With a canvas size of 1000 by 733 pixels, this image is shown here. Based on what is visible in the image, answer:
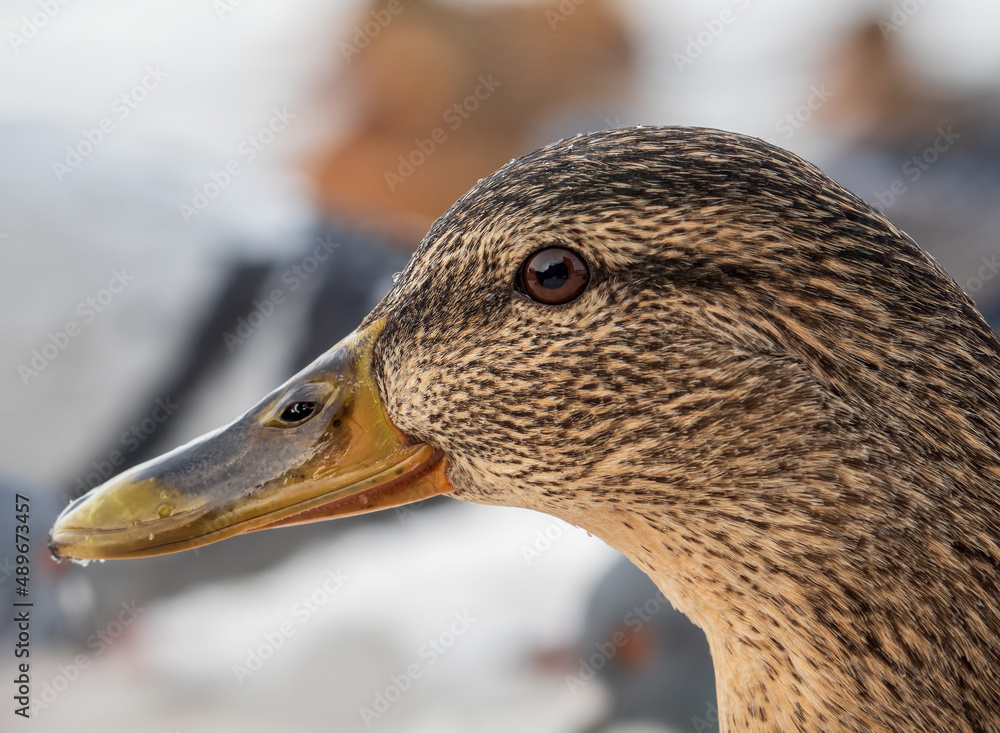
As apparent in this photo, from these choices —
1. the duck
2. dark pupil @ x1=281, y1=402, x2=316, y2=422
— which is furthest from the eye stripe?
the duck

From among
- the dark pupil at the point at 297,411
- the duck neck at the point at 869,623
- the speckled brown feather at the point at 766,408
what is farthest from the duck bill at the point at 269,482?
the duck neck at the point at 869,623

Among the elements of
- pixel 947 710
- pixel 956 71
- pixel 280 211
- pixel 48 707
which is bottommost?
pixel 48 707

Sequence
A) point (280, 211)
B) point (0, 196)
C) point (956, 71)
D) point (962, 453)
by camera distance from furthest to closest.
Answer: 1. point (956, 71)
2. point (280, 211)
3. point (0, 196)
4. point (962, 453)

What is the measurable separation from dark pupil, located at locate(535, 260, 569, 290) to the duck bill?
0.28m

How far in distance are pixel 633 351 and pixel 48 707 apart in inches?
94.9

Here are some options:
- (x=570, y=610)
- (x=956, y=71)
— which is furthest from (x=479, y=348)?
(x=956, y=71)

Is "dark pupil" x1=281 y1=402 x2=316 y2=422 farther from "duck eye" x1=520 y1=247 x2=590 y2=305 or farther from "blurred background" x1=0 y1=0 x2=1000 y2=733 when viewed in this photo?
"blurred background" x1=0 y1=0 x2=1000 y2=733

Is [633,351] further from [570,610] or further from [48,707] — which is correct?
[48,707]

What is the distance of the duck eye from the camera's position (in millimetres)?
1058

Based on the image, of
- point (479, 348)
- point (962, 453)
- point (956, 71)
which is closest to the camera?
point (962, 453)

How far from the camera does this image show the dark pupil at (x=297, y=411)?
1.22m

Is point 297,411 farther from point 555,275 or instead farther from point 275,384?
point 275,384

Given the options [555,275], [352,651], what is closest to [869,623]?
[555,275]

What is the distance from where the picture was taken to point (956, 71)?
16.3ft
